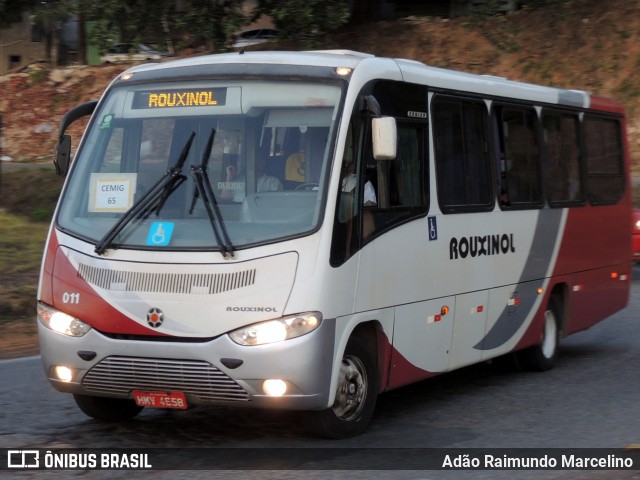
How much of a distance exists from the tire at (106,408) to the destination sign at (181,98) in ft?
6.90

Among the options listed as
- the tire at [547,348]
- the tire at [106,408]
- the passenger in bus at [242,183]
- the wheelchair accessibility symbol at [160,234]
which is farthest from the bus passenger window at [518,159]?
the tire at [106,408]

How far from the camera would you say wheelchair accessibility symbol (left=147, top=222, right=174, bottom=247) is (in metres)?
7.55

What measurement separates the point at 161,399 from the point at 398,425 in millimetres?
2020

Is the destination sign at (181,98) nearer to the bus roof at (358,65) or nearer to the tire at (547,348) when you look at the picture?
the bus roof at (358,65)

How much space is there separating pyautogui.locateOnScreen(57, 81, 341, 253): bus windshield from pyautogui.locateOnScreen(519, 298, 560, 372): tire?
4403 mm

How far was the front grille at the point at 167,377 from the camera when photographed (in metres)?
7.21

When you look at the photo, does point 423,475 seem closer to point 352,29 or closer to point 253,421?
point 253,421

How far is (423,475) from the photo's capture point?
691cm

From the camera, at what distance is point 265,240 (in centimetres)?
740

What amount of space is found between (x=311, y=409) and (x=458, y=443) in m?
1.19

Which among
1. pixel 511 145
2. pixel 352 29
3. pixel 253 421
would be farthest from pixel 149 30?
pixel 253 421

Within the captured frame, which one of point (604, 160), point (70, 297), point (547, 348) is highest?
point (70, 297)

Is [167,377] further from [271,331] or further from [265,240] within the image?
[265,240]

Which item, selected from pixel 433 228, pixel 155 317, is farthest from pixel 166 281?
pixel 433 228
